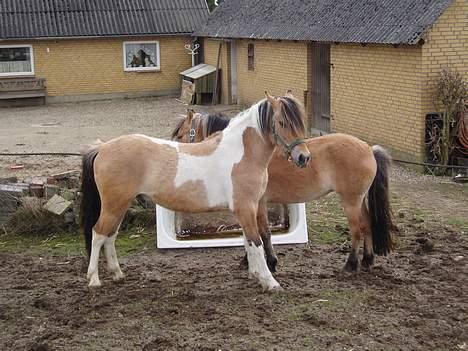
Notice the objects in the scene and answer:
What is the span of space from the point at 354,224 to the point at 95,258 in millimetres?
2563

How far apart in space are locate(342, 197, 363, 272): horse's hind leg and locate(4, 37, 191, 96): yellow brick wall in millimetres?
21079

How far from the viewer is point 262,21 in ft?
66.4

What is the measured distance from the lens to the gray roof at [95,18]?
25.2 m

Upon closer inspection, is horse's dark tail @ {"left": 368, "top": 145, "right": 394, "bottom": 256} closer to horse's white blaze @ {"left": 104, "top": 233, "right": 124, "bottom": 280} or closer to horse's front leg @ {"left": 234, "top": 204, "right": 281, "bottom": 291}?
horse's front leg @ {"left": 234, "top": 204, "right": 281, "bottom": 291}

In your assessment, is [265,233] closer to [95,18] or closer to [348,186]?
[348,186]

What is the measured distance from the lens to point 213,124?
834 centimetres

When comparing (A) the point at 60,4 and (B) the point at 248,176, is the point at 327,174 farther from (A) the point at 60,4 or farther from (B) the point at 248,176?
(A) the point at 60,4

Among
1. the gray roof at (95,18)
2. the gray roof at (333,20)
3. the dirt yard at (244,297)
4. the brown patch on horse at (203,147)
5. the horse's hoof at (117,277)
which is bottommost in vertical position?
the dirt yard at (244,297)

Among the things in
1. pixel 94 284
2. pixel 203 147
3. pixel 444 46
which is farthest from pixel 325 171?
pixel 444 46

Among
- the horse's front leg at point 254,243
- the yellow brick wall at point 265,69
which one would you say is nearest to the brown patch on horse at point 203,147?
the horse's front leg at point 254,243

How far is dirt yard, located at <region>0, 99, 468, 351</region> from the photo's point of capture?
520 cm

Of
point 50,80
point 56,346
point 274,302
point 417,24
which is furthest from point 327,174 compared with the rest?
point 50,80

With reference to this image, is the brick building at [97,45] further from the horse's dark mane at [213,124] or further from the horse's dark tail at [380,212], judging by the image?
the horse's dark tail at [380,212]

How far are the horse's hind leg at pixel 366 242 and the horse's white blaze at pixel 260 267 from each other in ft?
3.69
